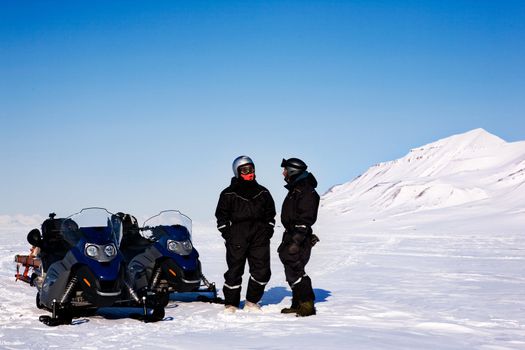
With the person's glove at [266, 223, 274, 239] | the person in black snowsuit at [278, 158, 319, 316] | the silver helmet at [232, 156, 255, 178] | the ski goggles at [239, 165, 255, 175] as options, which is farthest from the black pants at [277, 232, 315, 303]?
the silver helmet at [232, 156, 255, 178]

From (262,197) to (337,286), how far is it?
13.5 ft

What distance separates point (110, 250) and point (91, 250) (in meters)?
0.23

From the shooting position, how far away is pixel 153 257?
9.02m

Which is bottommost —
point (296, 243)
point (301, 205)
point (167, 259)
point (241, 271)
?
point (241, 271)

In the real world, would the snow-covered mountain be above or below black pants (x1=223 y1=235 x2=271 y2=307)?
above

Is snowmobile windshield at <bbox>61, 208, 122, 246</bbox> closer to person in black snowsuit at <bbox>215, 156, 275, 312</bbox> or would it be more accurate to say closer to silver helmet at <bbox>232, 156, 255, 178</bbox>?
person in black snowsuit at <bbox>215, 156, 275, 312</bbox>

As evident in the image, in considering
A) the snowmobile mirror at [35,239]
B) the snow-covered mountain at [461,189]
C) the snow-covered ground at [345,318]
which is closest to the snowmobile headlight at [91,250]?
the snow-covered ground at [345,318]

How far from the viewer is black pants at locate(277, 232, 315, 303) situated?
26.5 ft

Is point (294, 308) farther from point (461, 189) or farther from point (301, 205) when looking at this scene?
point (461, 189)

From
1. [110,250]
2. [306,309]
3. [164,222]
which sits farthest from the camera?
[164,222]

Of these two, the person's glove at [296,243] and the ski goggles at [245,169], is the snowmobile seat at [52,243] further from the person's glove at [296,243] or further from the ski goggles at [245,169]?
the person's glove at [296,243]

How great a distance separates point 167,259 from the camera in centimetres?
894

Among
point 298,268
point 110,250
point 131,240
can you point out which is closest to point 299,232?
point 298,268

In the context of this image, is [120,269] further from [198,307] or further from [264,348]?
→ [264,348]
